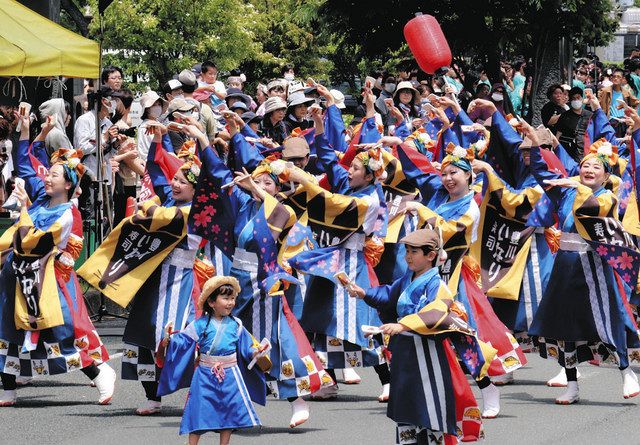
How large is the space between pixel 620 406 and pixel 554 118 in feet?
24.5

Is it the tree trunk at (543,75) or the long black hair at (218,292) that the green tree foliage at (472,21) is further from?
the long black hair at (218,292)

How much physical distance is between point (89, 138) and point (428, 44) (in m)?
3.90

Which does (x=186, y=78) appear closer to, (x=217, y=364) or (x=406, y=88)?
(x=406, y=88)

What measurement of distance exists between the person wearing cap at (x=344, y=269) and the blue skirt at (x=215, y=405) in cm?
199

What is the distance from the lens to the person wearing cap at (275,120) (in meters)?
13.0

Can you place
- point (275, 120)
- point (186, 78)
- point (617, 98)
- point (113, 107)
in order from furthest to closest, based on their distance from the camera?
point (617, 98) < point (113, 107) < point (275, 120) < point (186, 78)

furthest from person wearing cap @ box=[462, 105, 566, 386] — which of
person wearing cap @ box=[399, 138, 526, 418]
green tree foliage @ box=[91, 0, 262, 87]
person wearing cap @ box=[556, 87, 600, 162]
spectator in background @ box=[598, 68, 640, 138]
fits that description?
green tree foliage @ box=[91, 0, 262, 87]

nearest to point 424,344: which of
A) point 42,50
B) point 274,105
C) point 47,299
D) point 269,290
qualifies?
point 269,290

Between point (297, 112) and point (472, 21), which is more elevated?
point (472, 21)

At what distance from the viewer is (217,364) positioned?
7.57 metres

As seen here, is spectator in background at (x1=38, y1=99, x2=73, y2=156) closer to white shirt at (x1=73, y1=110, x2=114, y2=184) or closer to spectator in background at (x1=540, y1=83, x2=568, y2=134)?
white shirt at (x1=73, y1=110, x2=114, y2=184)

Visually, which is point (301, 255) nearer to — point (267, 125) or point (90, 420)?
point (90, 420)

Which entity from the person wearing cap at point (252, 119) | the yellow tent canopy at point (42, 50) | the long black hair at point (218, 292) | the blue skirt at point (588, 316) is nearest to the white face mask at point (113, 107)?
the person wearing cap at point (252, 119)

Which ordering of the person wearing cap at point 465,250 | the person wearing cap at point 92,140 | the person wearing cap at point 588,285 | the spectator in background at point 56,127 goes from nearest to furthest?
the person wearing cap at point 465,250 → the person wearing cap at point 588,285 → the spectator in background at point 56,127 → the person wearing cap at point 92,140
